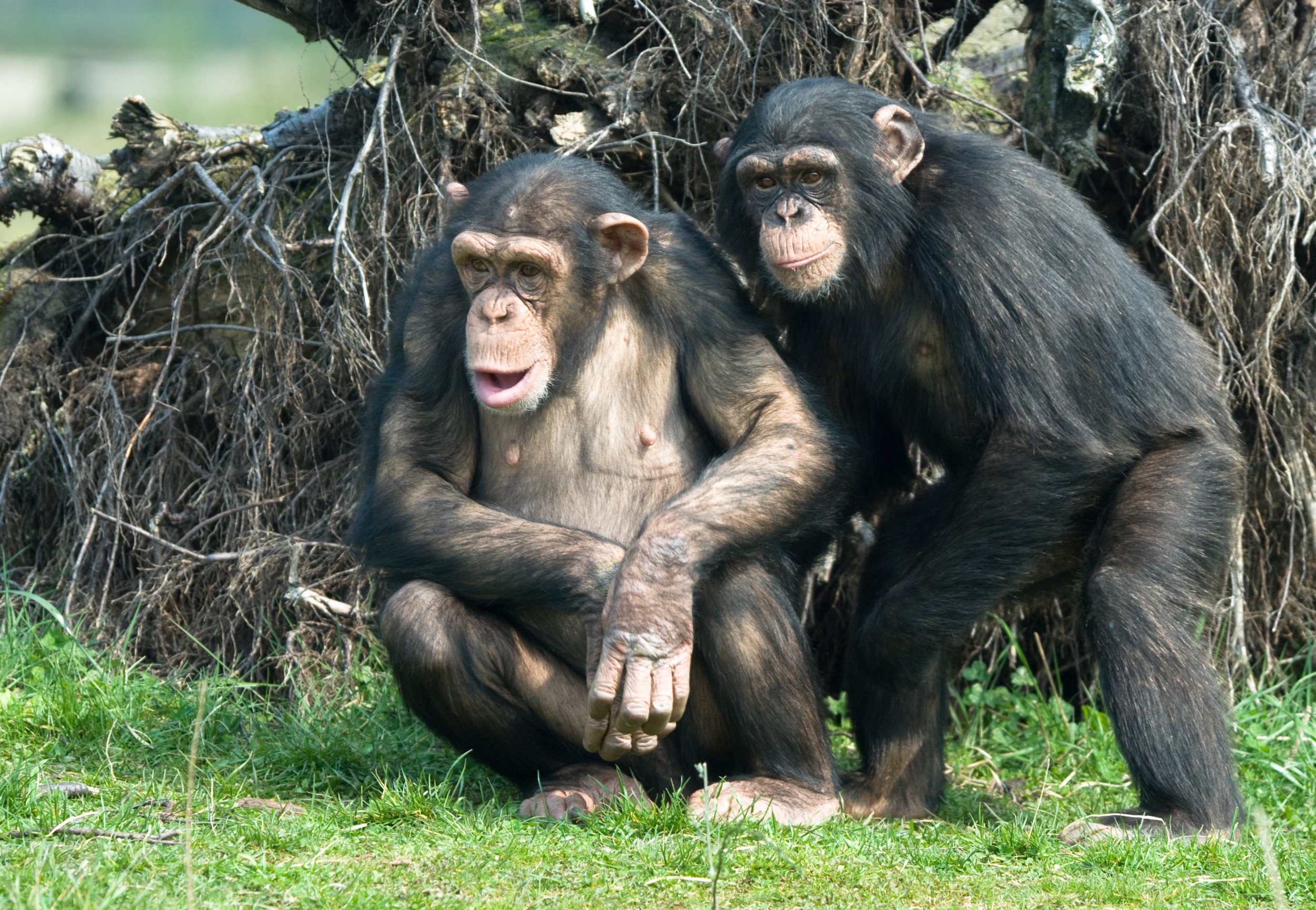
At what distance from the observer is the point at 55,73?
1218 cm

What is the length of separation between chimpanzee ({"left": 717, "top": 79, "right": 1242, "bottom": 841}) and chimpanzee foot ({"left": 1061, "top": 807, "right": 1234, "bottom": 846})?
0.04 feet

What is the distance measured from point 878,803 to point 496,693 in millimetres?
1344

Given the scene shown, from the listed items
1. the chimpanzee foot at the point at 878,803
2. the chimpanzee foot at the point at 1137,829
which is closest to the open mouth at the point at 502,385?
the chimpanzee foot at the point at 878,803

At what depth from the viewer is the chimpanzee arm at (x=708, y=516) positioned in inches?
136

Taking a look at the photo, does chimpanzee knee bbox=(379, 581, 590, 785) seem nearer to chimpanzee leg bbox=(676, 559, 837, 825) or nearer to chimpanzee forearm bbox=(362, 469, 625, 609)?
chimpanzee forearm bbox=(362, 469, 625, 609)

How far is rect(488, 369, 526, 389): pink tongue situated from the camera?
12.7 feet

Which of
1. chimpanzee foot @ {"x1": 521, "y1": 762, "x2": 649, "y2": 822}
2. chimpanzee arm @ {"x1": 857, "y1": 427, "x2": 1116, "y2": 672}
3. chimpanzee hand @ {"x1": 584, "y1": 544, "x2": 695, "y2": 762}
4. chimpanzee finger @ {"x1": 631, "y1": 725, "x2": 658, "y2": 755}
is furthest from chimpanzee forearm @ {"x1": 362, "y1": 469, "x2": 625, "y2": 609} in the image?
chimpanzee arm @ {"x1": 857, "y1": 427, "x2": 1116, "y2": 672}

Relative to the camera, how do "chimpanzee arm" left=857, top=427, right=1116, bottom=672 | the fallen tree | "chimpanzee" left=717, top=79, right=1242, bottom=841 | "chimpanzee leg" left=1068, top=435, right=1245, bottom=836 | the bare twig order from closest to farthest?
1. the bare twig
2. "chimpanzee leg" left=1068, top=435, right=1245, bottom=836
3. "chimpanzee" left=717, top=79, right=1242, bottom=841
4. "chimpanzee arm" left=857, top=427, right=1116, bottom=672
5. the fallen tree

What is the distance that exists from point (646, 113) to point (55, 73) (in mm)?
8818

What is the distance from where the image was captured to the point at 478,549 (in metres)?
3.84

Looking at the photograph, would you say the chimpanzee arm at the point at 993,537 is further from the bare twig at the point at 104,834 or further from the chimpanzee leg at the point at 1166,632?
the bare twig at the point at 104,834

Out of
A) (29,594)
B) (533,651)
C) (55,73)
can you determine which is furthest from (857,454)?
(55,73)

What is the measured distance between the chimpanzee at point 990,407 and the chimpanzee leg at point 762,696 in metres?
0.37

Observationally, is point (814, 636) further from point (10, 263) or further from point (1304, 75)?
point (10, 263)
